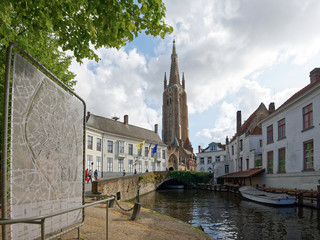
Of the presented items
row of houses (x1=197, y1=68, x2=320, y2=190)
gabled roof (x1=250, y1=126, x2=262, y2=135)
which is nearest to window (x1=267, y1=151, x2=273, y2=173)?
row of houses (x1=197, y1=68, x2=320, y2=190)

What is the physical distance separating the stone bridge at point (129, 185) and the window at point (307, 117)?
49.0ft

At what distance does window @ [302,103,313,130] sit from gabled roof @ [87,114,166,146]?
78.8 feet

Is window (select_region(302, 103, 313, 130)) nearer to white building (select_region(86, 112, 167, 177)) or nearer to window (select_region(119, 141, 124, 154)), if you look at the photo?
white building (select_region(86, 112, 167, 177))

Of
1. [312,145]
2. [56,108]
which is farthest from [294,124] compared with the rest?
[56,108]

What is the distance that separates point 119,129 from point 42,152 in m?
36.4

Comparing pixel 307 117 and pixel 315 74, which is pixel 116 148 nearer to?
pixel 307 117

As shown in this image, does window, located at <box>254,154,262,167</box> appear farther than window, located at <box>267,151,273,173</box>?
Yes

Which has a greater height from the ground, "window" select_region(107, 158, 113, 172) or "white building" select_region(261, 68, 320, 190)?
"white building" select_region(261, 68, 320, 190)

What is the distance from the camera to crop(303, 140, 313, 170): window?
17867 millimetres

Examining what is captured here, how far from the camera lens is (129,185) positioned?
22688 mm

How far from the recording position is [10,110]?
277 cm

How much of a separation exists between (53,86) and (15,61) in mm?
956

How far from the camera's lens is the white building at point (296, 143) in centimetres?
1720

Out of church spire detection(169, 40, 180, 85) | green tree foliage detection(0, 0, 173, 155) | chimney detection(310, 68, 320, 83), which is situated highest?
church spire detection(169, 40, 180, 85)
